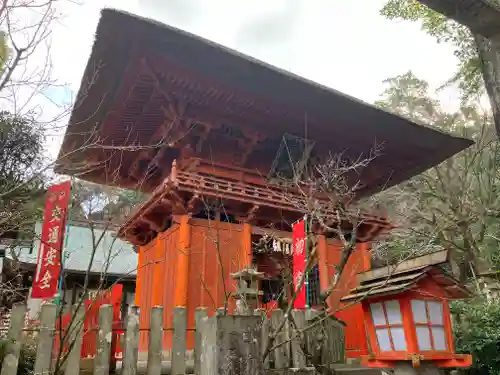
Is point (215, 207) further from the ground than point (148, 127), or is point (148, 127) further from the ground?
point (148, 127)

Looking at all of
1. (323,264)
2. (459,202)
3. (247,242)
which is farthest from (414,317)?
(459,202)

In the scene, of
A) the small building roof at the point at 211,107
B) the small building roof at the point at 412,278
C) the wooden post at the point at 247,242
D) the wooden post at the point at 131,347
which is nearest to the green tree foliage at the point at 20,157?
the small building roof at the point at 211,107

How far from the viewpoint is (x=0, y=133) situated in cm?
697

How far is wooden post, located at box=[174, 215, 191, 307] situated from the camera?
26.7ft

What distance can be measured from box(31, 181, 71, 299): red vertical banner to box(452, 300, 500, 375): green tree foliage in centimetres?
812

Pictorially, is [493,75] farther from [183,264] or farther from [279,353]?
[183,264]

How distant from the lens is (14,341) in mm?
4062

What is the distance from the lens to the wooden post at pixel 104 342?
4.23 meters

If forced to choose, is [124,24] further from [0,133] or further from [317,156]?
[317,156]

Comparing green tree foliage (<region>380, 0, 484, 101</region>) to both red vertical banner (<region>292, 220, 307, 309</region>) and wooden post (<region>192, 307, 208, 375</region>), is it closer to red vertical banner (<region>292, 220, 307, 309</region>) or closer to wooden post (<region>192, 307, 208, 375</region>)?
red vertical banner (<region>292, 220, 307, 309</region>)

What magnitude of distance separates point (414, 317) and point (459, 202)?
10884 mm

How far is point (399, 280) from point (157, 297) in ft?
20.2

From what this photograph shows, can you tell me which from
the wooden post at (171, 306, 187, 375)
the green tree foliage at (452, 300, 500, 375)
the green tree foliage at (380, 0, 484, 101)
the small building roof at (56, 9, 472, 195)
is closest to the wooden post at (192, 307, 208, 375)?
the wooden post at (171, 306, 187, 375)

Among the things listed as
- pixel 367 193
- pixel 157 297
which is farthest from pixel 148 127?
pixel 367 193
